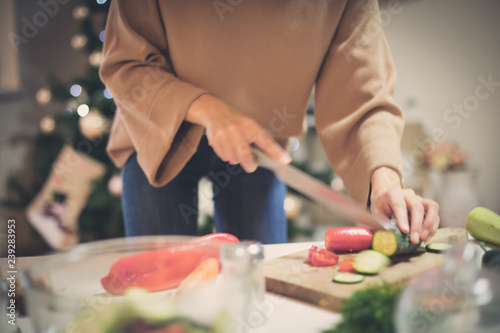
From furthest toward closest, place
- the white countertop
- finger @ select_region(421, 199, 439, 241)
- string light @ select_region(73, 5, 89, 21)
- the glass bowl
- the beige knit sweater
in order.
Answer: string light @ select_region(73, 5, 89, 21) < the beige knit sweater < finger @ select_region(421, 199, 439, 241) < the white countertop < the glass bowl

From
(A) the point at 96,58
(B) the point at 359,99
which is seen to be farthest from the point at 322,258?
(A) the point at 96,58

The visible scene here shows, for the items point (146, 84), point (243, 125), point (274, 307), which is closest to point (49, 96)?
point (146, 84)

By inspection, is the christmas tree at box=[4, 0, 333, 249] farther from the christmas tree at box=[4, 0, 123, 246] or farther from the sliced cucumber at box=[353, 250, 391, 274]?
the sliced cucumber at box=[353, 250, 391, 274]

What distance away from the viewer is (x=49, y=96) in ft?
11.0

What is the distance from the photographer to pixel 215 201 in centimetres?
145

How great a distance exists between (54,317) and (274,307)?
0.43 meters

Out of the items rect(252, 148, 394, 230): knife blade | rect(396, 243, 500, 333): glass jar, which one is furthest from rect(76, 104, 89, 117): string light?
rect(396, 243, 500, 333): glass jar

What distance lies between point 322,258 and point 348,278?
13cm

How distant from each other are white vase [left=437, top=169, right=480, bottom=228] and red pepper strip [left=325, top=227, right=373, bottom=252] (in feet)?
12.7

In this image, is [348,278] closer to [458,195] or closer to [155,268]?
[155,268]

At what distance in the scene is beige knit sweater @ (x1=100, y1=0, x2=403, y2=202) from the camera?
3.59ft

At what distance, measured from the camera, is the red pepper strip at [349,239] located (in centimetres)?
100

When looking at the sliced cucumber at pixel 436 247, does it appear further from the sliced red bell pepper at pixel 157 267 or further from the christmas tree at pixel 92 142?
the christmas tree at pixel 92 142

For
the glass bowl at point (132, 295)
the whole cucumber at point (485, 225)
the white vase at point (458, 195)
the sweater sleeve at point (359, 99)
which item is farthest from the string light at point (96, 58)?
the white vase at point (458, 195)
